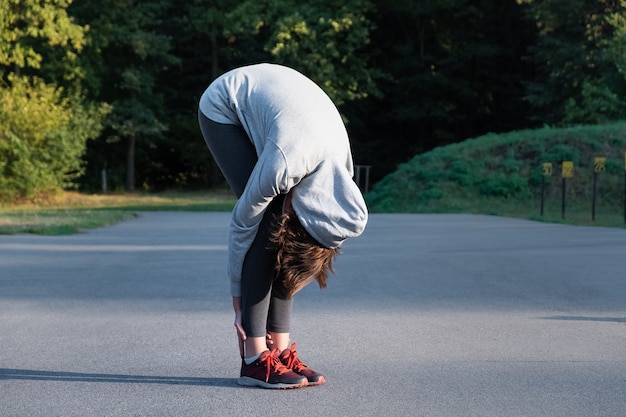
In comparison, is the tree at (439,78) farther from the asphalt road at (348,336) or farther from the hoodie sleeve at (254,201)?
the hoodie sleeve at (254,201)

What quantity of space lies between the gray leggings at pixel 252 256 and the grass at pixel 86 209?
1204cm

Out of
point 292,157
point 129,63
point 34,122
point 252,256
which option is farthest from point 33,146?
point 292,157

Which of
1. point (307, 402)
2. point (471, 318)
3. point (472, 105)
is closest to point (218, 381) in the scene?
point (307, 402)

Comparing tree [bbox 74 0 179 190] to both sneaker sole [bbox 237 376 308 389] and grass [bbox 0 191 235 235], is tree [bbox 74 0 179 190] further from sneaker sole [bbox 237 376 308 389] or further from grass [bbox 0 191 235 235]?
sneaker sole [bbox 237 376 308 389]

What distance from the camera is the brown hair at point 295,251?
4.16 metres

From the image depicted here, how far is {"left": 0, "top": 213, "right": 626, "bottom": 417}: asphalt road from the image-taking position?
4023mm

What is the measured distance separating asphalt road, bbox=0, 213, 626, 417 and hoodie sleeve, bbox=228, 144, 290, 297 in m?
0.57

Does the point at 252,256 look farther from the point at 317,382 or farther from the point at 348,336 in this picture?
the point at 348,336

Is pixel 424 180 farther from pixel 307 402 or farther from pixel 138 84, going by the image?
pixel 307 402

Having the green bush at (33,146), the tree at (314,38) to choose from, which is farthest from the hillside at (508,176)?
the tree at (314,38)

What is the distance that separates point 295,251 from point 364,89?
42.0 meters

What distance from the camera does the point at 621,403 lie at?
3.95m

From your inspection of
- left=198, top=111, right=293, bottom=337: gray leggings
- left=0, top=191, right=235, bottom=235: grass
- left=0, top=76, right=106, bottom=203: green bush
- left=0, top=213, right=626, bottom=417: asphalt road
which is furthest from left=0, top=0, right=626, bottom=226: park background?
left=198, top=111, right=293, bottom=337: gray leggings

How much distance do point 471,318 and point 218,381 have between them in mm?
2608
